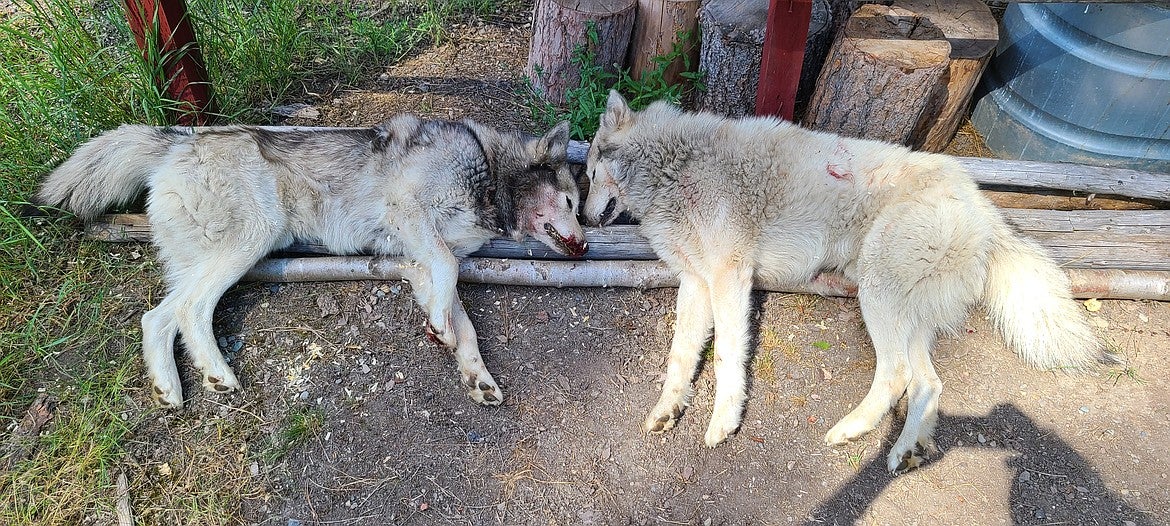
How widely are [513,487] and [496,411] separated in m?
0.46

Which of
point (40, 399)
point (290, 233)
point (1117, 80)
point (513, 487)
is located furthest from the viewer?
point (1117, 80)

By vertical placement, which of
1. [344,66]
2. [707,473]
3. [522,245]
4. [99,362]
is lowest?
[707,473]

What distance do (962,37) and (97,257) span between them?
18.9 feet

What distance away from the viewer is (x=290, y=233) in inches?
157

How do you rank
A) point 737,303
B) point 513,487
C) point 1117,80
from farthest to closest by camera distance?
point 1117,80
point 737,303
point 513,487

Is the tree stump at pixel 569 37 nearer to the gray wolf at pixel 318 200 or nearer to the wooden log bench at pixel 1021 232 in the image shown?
the gray wolf at pixel 318 200

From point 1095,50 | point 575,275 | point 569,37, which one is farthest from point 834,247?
point 569,37

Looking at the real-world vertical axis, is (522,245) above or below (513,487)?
above

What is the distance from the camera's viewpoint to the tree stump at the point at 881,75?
158 inches

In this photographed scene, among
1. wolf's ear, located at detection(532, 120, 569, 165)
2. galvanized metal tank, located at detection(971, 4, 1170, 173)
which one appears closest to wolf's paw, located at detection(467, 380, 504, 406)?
wolf's ear, located at detection(532, 120, 569, 165)

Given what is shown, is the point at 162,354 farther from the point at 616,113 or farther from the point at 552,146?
the point at 616,113

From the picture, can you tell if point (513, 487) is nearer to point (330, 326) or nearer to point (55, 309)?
point (330, 326)

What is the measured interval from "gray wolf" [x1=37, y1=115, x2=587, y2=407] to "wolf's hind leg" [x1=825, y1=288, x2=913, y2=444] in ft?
5.77

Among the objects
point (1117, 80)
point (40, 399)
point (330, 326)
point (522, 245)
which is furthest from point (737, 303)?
point (40, 399)
